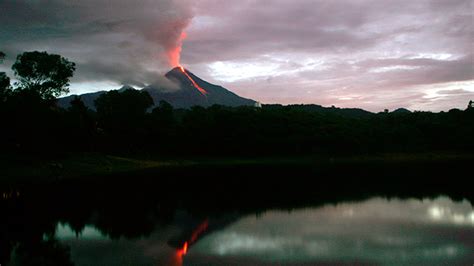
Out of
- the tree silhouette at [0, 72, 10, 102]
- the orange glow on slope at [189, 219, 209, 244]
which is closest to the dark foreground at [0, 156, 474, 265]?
the orange glow on slope at [189, 219, 209, 244]

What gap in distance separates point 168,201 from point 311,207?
35.1 feet

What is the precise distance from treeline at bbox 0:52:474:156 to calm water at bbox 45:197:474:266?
41.1 meters

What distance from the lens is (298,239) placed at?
1788 centimetres

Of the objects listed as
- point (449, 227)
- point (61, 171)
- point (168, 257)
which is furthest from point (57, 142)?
point (449, 227)

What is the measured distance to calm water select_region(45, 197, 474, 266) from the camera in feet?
48.4

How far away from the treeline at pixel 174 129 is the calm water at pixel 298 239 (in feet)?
135

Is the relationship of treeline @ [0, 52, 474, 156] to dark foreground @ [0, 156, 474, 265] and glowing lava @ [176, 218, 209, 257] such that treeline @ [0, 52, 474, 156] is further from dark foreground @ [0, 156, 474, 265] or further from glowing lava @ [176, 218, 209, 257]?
glowing lava @ [176, 218, 209, 257]

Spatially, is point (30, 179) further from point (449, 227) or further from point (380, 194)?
point (449, 227)

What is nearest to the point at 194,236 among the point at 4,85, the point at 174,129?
the point at 4,85

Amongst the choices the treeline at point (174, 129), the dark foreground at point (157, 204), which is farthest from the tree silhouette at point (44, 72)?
the dark foreground at point (157, 204)

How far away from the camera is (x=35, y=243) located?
17562 millimetres

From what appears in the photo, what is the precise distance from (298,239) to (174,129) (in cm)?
7916

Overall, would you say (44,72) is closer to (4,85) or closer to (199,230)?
(4,85)

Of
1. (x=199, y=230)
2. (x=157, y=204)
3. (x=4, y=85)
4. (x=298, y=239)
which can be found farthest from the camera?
(x=4, y=85)
